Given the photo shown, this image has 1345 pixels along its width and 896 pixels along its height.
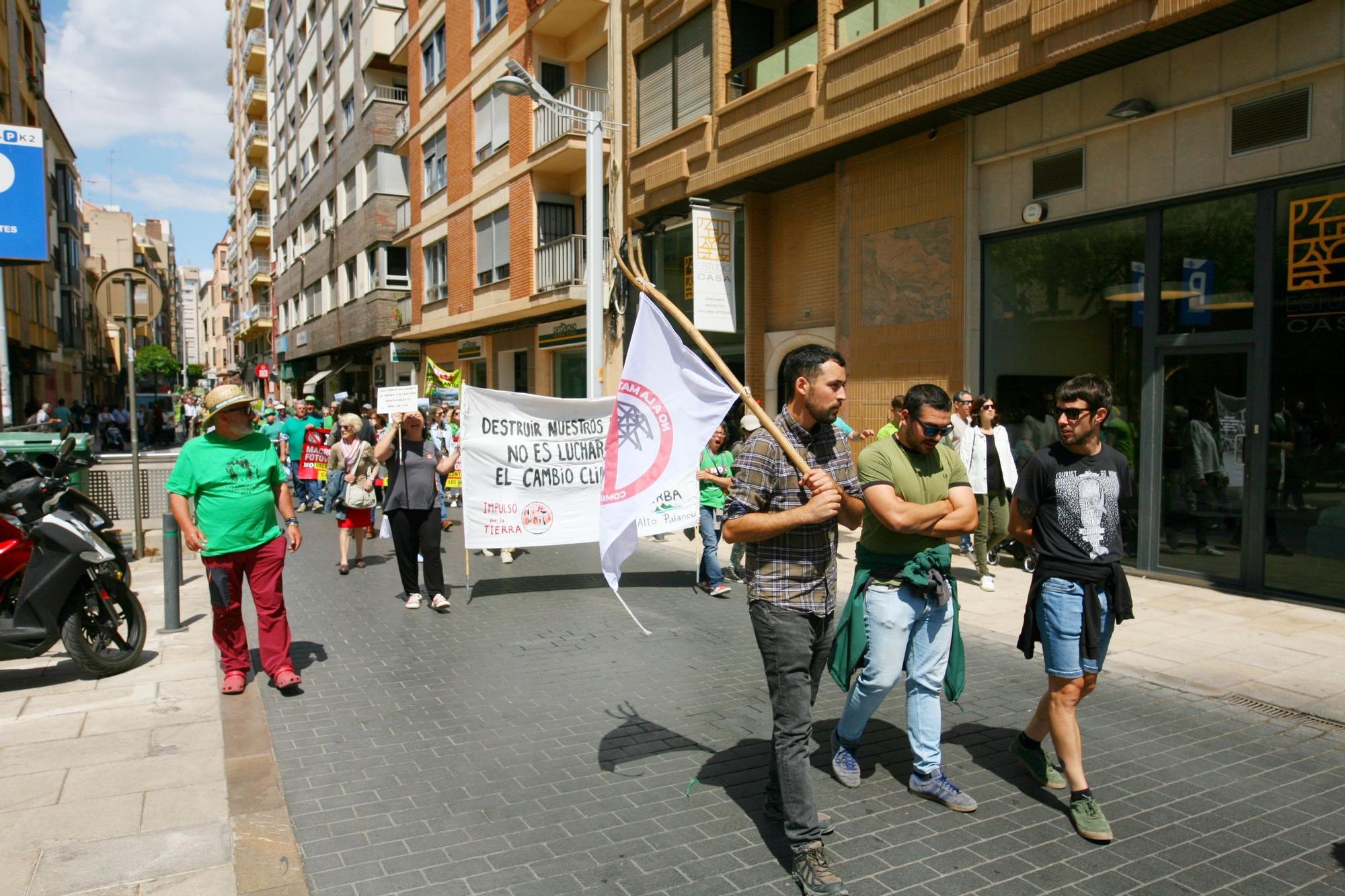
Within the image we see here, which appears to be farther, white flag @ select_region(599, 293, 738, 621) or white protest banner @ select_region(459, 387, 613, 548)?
white protest banner @ select_region(459, 387, 613, 548)

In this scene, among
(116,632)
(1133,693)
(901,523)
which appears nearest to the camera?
(901,523)

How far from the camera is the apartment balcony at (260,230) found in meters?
56.3

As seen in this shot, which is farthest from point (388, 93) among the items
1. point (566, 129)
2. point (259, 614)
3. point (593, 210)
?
point (259, 614)

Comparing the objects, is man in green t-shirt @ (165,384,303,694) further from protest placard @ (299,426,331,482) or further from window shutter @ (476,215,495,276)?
window shutter @ (476,215,495,276)

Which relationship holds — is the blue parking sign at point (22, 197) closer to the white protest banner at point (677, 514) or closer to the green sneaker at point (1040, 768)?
the white protest banner at point (677, 514)

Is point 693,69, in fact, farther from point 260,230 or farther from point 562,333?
point 260,230

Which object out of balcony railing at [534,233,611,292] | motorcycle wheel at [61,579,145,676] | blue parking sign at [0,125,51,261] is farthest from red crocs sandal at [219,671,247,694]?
balcony railing at [534,233,611,292]

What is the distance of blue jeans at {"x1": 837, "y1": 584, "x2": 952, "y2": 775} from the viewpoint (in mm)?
4043

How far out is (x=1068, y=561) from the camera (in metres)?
4.01

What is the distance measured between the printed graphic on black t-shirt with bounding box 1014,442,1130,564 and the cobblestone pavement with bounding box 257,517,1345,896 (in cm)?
117

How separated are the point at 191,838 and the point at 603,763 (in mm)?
1843

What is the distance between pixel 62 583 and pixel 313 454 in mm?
10616

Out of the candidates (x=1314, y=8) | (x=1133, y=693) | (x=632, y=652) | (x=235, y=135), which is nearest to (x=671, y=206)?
(x=1314, y=8)

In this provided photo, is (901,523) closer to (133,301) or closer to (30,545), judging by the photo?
(30,545)
